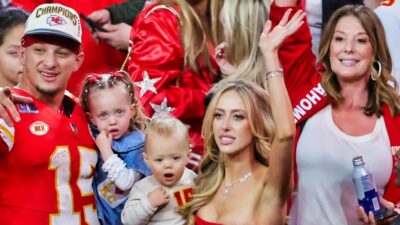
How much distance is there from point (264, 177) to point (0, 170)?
112 centimetres

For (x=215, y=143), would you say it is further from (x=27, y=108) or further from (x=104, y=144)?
(x=27, y=108)

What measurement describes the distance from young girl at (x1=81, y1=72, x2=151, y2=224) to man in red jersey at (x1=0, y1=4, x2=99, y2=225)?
0.20ft

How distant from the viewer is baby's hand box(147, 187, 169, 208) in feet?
15.3

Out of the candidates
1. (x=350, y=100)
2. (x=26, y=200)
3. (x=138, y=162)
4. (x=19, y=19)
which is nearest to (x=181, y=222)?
(x=138, y=162)

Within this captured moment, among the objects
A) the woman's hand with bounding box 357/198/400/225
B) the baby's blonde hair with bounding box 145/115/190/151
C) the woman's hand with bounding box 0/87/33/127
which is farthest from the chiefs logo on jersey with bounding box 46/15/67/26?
the woman's hand with bounding box 357/198/400/225

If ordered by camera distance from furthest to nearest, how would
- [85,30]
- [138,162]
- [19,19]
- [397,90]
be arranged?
[85,30], [19,19], [397,90], [138,162]

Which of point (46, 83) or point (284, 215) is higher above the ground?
point (46, 83)

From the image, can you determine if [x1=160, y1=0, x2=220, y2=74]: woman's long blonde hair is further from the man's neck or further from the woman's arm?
the woman's arm

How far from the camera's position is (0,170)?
4.63 metres

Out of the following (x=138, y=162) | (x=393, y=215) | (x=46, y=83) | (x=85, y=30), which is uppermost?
(x=85, y=30)

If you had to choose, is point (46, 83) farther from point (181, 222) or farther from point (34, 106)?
point (181, 222)

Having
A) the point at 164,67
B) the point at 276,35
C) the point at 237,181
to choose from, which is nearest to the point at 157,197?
the point at 237,181

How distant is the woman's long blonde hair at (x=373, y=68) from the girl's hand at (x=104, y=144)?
3.56 ft

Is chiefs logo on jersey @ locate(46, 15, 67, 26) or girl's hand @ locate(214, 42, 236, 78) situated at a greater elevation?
chiefs logo on jersey @ locate(46, 15, 67, 26)
